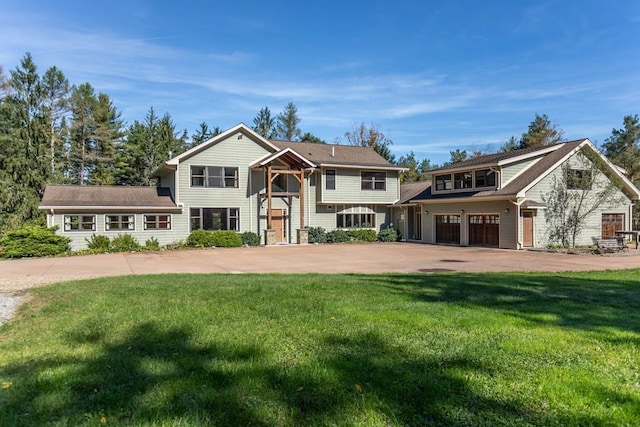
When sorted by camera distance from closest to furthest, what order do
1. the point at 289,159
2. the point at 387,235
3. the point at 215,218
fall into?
the point at 215,218 < the point at 289,159 < the point at 387,235

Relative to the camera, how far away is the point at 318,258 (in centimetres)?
1884

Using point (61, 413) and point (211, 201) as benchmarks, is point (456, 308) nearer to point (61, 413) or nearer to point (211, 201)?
point (61, 413)

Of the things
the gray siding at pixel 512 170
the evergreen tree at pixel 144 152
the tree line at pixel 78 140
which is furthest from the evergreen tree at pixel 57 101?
the gray siding at pixel 512 170

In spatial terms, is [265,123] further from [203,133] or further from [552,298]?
[552,298]

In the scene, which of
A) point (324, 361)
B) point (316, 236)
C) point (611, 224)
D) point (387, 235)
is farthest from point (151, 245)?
point (611, 224)

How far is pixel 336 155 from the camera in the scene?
3147 centimetres

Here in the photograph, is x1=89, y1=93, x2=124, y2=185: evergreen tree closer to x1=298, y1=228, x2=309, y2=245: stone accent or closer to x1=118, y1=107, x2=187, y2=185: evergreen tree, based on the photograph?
x1=118, y1=107, x2=187, y2=185: evergreen tree

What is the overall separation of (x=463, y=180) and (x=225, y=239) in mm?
15417

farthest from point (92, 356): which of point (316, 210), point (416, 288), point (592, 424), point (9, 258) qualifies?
point (316, 210)

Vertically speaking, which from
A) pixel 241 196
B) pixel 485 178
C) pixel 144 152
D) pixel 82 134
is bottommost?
pixel 241 196

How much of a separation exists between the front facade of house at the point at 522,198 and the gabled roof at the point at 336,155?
213 inches

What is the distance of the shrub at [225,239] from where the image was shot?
83.8ft

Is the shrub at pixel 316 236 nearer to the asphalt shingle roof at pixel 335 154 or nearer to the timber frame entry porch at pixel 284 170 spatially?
the timber frame entry porch at pixel 284 170

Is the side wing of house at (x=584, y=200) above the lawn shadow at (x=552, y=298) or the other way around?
above
